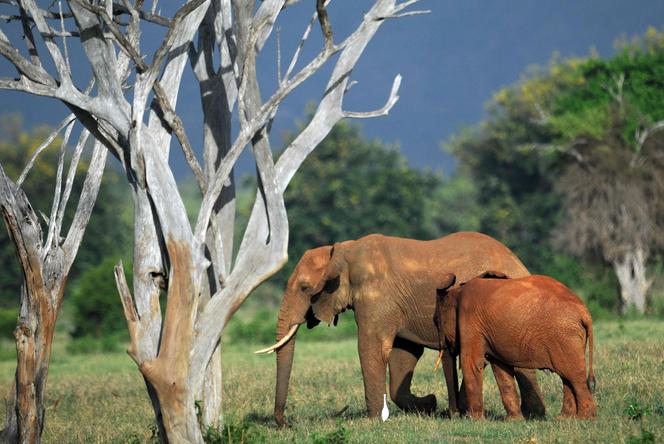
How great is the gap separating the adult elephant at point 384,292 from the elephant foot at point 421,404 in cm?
1

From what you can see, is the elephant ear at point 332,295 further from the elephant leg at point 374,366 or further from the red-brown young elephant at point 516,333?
the red-brown young elephant at point 516,333

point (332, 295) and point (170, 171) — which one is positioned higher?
point (170, 171)

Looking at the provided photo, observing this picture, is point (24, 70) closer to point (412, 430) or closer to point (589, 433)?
point (412, 430)

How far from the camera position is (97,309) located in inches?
1348

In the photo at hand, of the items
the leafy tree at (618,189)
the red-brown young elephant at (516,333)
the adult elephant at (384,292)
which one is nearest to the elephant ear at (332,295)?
the adult elephant at (384,292)

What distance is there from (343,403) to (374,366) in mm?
2090

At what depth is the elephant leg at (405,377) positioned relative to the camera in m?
14.0

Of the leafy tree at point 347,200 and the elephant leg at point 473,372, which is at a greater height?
the leafy tree at point 347,200

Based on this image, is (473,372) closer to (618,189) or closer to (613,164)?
(618,189)

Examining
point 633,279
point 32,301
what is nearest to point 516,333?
point 32,301

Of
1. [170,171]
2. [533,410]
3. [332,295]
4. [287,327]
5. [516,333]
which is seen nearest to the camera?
[170,171]

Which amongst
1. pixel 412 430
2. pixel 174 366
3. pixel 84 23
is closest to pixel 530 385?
pixel 412 430

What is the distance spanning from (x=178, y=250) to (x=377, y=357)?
453cm

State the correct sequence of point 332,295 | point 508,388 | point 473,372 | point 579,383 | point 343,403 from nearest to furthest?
point 579,383
point 508,388
point 473,372
point 332,295
point 343,403
